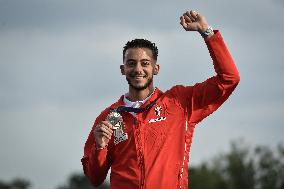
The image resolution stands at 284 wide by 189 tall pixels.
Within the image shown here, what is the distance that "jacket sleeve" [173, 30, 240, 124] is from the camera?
25.0 ft

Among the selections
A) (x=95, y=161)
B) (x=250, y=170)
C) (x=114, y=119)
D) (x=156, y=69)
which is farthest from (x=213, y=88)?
(x=250, y=170)

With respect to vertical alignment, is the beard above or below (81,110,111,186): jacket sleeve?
above

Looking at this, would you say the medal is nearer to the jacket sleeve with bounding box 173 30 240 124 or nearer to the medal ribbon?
the medal ribbon

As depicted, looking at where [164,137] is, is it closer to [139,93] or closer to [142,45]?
[139,93]

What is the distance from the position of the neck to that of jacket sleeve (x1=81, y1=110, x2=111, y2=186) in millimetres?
415

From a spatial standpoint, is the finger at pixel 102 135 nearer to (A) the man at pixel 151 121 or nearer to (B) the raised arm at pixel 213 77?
(A) the man at pixel 151 121

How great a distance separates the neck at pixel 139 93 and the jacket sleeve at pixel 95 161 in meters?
0.41

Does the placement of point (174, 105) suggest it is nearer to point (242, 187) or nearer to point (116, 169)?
point (116, 169)

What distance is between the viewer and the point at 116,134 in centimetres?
798

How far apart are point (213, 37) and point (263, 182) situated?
72.9 m

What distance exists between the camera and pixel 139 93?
8.16m

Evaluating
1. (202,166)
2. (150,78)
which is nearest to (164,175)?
(150,78)

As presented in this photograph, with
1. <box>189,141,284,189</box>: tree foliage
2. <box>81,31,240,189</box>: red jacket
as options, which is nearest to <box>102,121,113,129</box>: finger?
<box>81,31,240,189</box>: red jacket

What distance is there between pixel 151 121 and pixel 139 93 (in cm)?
37
